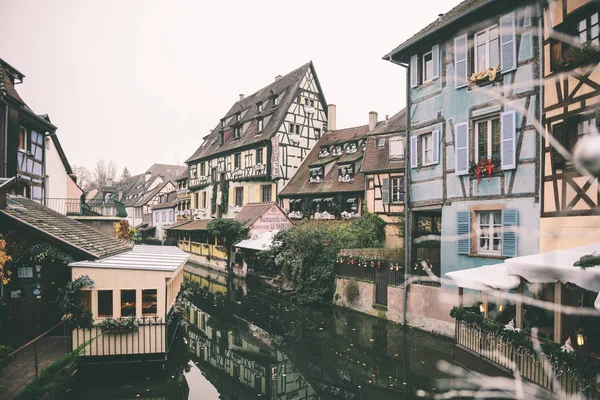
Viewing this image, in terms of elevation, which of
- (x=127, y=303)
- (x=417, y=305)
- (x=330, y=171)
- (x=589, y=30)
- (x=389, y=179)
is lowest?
(x=417, y=305)

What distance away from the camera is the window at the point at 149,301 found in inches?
391

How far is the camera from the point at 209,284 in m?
22.9

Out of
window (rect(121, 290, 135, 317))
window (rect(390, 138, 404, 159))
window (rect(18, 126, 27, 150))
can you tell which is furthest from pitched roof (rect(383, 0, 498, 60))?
window (rect(18, 126, 27, 150))

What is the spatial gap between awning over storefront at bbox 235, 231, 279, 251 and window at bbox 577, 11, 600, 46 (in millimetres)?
→ 15372

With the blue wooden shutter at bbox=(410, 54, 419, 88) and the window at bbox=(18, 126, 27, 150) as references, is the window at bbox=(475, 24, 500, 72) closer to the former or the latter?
the blue wooden shutter at bbox=(410, 54, 419, 88)

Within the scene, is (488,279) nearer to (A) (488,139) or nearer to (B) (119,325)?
(A) (488,139)

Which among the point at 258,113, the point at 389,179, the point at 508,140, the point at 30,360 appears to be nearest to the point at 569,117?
the point at 508,140

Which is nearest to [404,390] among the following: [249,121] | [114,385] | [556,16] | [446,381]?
[446,381]

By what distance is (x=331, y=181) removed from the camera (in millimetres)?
25312

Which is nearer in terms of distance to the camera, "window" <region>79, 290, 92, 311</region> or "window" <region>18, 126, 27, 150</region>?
"window" <region>79, 290, 92, 311</region>

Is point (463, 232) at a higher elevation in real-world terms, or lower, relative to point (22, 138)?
lower

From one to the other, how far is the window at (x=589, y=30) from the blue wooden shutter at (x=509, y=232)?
438 cm

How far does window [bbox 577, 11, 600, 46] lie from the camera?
28.9 ft

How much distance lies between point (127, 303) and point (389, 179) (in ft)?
45.3
